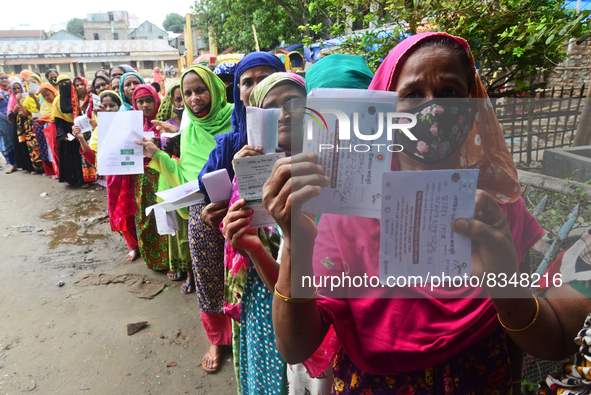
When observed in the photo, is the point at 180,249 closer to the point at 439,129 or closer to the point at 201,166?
the point at 201,166

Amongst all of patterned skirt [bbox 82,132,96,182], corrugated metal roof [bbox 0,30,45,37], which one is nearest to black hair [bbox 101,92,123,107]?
patterned skirt [bbox 82,132,96,182]

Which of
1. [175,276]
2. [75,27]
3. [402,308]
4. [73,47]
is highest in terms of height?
[75,27]

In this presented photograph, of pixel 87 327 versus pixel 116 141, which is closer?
pixel 116 141

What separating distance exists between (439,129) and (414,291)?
0.43m

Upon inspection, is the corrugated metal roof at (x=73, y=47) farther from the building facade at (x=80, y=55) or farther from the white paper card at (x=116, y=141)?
the white paper card at (x=116, y=141)

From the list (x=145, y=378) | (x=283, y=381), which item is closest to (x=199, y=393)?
(x=145, y=378)

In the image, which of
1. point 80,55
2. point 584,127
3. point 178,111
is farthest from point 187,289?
point 80,55

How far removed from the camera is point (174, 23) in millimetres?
71938

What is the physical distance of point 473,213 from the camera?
69 cm

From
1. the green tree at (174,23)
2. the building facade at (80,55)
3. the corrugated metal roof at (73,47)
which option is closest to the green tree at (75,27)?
the green tree at (174,23)

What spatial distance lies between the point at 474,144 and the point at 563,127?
1.09ft

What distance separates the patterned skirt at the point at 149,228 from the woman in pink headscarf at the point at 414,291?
10.0ft

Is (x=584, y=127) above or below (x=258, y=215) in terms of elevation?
above

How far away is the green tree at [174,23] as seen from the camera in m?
70.6
